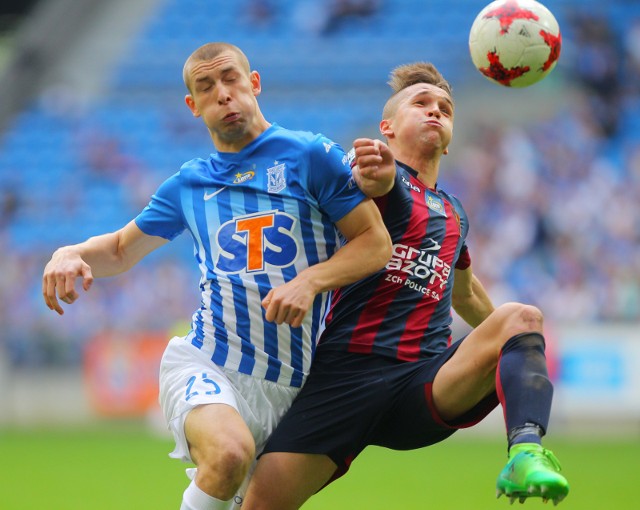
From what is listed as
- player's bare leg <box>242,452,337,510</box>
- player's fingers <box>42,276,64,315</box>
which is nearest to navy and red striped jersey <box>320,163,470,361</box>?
player's bare leg <box>242,452,337,510</box>

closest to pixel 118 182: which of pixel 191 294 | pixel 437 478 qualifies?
pixel 191 294

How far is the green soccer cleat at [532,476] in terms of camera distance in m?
4.05

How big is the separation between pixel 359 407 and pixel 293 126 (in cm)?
1470

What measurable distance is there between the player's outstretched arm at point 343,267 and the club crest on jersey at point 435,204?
0.49 m

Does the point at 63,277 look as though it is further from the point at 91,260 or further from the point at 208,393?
the point at 208,393

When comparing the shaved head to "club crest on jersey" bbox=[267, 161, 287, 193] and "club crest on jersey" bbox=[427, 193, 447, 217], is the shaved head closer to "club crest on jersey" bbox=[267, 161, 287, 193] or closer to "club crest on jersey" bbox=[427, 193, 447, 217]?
"club crest on jersey" bbox=[267, 161, 287, 193]

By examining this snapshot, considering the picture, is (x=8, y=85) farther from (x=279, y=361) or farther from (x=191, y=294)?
(x=279, y=361)

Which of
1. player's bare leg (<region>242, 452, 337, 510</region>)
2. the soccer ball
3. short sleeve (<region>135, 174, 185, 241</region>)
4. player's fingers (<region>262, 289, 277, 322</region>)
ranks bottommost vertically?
player's bare leg (<region>242, 452, 337, 510</region>)

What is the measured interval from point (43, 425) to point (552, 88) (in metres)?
9.62

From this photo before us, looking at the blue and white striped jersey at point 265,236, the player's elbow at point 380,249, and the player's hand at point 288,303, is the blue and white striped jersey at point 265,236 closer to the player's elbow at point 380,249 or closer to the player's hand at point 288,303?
the player's elbow at point 380,249

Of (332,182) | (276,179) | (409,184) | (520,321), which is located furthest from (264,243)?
(520,321)

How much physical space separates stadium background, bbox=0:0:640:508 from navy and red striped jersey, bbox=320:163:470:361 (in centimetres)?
841

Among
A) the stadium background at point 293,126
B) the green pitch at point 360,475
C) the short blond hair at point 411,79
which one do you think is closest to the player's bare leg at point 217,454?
the short blond hair at point 411,79

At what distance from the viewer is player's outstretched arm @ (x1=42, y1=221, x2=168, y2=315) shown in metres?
4.85
